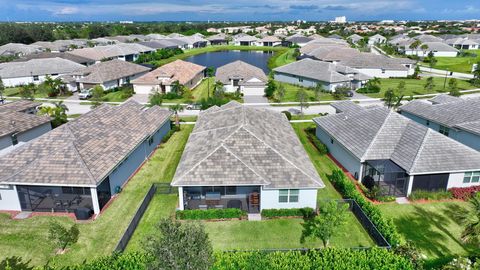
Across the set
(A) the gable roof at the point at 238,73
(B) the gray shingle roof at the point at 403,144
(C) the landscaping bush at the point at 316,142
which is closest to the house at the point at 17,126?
(C) the landscaping bush at the point at 316,142

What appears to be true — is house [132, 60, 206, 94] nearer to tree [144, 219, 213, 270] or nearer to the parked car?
the parked car

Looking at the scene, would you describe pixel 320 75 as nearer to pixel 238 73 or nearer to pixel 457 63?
pixel 238 73

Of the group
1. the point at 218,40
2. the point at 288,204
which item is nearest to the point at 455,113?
the point at 288,204

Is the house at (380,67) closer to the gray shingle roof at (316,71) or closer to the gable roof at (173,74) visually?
the gray shingle roof at (316,71)

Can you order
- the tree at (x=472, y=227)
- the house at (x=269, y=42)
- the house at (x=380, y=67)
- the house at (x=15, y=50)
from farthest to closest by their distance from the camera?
the house at (x=269, y=42)
the house at (x=15, y=50)
the house at (x=380, y=67)
the tree at (x=472, y=227)

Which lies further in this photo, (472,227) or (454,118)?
(454,118)

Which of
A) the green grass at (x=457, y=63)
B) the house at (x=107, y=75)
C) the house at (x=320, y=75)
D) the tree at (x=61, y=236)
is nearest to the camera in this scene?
the tree at (x=61, y=236)

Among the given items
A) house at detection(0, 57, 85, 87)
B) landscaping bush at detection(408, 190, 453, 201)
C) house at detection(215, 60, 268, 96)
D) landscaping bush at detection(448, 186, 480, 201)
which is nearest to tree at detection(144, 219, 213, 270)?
landscaping bush at detection(408, 190, 453, 201)
